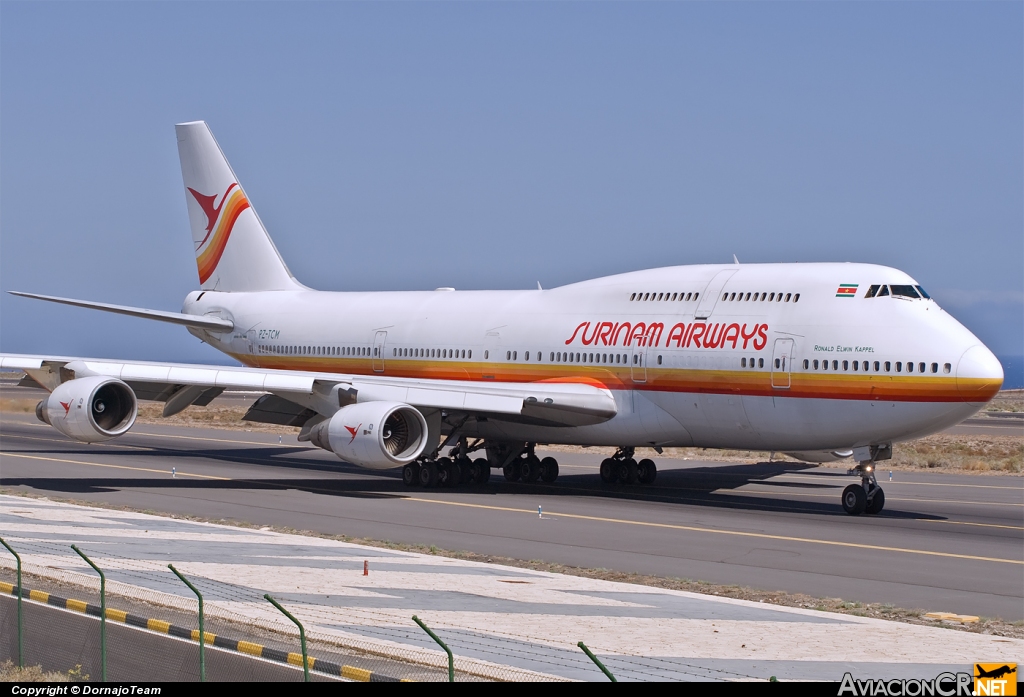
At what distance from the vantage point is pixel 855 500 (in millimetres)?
27031

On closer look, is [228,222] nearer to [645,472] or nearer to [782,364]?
[645,472]

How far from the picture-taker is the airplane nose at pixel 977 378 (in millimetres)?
25031

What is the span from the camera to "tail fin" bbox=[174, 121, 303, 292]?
42.4 m

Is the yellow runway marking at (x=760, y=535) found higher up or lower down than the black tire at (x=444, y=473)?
lower down

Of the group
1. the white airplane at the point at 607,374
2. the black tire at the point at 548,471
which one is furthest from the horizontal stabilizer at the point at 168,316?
the black tire at the point at 548,471

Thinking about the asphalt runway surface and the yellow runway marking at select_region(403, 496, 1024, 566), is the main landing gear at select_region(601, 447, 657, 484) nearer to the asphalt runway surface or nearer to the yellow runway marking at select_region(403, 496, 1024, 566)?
the asphalt runway surface

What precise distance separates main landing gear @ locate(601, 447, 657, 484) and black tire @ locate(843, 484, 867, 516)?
7.24 meters

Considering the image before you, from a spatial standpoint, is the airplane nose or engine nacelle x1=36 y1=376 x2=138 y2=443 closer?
the airplane nose

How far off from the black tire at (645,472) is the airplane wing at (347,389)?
343 centimetres

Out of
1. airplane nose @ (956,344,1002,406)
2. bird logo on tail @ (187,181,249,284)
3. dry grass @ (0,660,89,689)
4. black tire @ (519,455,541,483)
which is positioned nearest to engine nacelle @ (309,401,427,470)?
black tire @ (519,455,541,483)

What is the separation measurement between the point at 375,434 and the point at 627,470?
26.0ft

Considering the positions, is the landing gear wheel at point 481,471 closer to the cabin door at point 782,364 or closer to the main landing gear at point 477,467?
the main landing gear at point 477,467

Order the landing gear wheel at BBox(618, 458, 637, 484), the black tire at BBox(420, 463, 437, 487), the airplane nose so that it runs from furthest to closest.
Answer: the landing gear wheel at BBox(618, 458, 637, 484), the black tire at BBox(420, 463, 437, 487), the airplane nose

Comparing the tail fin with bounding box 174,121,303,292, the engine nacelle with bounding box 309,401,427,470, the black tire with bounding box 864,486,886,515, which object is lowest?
the black tire with bounding box 864,486,886,515
